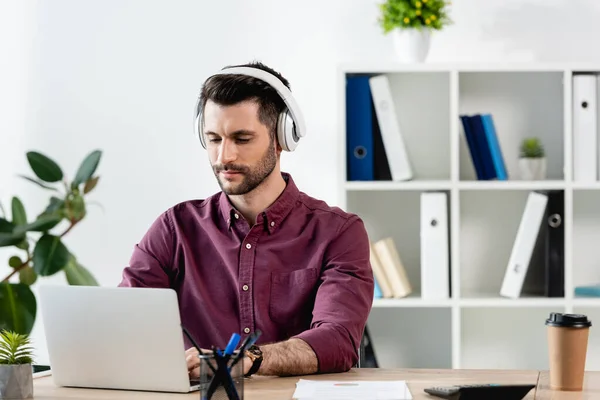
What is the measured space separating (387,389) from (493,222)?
1.87 m

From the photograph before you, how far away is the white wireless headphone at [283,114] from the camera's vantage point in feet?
7.22

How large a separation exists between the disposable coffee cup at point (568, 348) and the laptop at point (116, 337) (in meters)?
0.67

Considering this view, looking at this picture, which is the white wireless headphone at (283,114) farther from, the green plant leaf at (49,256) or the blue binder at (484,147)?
the blue binder at (484,147)

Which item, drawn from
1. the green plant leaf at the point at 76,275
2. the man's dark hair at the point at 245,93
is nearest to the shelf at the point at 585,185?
the man's dark hair at the point at 245,93

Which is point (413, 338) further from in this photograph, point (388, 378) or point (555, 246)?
point (388, 378)

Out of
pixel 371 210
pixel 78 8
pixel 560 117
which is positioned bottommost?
pixel 371 210

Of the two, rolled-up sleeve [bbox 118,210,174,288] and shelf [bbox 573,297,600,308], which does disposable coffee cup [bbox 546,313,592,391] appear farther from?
shelf [bbox 573,297,600,308]

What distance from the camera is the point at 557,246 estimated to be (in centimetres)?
320

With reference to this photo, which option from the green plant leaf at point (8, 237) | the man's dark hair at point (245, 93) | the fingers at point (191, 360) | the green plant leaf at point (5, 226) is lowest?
the fingers at point (191, 360)

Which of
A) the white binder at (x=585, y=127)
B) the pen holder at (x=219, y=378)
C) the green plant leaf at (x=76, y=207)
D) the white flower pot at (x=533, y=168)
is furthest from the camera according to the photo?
the white flower pot at (x=533, y=168)

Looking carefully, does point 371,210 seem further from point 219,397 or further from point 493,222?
point 219,397

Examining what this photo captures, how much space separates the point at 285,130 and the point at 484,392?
3.06 feet

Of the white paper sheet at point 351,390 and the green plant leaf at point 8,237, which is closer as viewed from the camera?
the white paper sheet at point 351,390

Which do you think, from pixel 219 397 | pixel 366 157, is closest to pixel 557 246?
pixel 366 157
